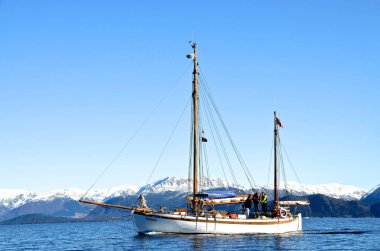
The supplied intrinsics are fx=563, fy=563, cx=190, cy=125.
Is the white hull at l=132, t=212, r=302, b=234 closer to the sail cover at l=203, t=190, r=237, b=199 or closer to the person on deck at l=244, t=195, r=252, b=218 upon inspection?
the person on deck at l=244, t=195, r=252, b=218

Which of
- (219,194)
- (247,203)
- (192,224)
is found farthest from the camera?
(219,194)

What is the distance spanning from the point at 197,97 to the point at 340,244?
99.8 feet

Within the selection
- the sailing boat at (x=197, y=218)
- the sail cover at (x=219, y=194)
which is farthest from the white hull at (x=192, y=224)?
the sail cover at (x=219, y=194)

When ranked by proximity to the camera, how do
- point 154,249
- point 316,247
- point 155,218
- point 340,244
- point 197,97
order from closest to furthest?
point 154,249 → point 316,247 → point 340,244 → point 155,218 → point 197,97

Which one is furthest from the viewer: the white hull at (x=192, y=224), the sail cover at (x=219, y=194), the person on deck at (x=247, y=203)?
the sail cover at (x=219, y=194)

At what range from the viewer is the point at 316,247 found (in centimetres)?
6988

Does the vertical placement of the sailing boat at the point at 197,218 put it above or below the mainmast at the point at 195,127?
below

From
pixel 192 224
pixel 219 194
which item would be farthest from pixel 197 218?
pixel 219 194

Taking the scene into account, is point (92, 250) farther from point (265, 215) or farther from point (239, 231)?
point (265, 215)

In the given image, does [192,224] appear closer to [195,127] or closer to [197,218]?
[197,218]

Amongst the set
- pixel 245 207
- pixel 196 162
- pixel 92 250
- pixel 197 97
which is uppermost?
pixel 197 97

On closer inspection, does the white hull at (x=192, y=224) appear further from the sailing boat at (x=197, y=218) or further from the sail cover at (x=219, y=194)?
the sail cover at (x=219, y=194)

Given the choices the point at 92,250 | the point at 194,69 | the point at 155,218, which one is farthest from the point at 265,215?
the point at 92,250

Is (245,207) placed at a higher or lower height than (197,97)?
lower
